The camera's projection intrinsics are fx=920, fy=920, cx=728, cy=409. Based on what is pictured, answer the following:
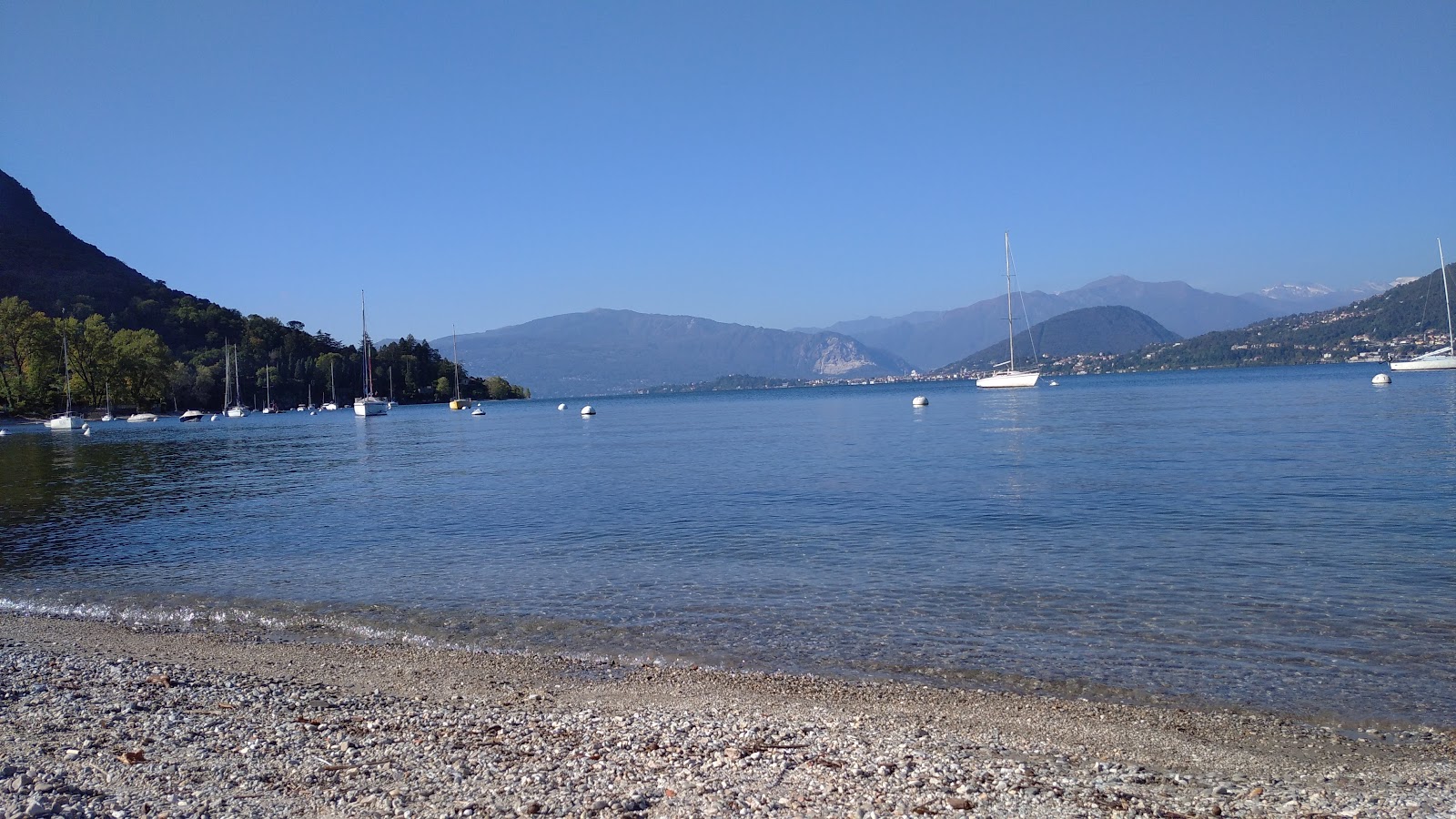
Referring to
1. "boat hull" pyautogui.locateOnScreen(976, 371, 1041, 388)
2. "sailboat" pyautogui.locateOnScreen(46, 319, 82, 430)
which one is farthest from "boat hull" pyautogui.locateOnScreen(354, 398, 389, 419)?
"boat hull" pyautogui.locateOnScreen(976, 371, 1041, 388)

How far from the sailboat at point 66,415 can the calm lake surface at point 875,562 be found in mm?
78470

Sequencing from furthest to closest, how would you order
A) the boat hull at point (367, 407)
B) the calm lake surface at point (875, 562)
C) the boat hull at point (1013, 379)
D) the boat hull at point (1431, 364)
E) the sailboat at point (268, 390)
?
the sailboat at point (268, 390)
the boat hull at point (367, 407)
the boat hull at point (1013, 379)
the boat hull at point (1431, 364)
the calm lake surface at point (875, 562)

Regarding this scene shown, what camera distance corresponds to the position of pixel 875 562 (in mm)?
16906

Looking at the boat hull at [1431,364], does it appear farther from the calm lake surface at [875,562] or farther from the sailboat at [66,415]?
the sailboat at [66,415]

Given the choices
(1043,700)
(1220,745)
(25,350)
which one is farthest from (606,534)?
(25,350)

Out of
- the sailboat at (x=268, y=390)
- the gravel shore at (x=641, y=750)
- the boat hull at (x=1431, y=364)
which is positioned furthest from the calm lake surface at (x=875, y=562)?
the sailboat at (x=268, y=390)

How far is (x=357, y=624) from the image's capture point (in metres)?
13.8

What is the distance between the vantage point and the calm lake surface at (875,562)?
11031 millimetres

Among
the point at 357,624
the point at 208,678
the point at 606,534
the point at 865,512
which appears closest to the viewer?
the point at 208,678

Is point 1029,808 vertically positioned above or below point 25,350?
below

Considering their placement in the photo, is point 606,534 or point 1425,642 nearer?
point 1425,642

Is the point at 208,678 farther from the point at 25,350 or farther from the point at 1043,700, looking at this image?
the point at 25,350

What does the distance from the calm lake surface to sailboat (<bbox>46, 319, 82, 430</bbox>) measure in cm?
7847

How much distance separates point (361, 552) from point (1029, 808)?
17.2 meters
